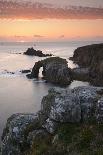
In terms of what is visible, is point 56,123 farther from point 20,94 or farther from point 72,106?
point 20,94

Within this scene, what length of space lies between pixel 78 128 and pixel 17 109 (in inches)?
1872

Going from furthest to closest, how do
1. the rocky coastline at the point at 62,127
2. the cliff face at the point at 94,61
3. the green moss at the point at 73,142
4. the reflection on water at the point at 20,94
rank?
the cliff face at the point at 94,61 < the reflection on water at the point at 20,94 < the rocky coastline at the point at 62,127 < the green moss at the point at 73,142

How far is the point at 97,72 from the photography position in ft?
350

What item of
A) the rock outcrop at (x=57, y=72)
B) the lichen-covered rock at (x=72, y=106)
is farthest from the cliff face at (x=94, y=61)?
the lichen-covered rock at (x=72, y=106)

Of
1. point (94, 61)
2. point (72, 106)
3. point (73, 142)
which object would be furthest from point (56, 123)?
point (94, 61)

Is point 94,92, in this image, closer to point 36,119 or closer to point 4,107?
point 36,119

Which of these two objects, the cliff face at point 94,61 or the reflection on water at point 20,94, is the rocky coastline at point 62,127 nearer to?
the reflection on water at point 20,94

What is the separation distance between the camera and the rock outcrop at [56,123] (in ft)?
81.9

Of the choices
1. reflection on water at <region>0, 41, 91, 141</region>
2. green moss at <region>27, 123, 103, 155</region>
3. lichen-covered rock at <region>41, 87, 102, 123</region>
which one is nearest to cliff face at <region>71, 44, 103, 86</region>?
reflection on water at <region>0, 41, 91, 141</region>

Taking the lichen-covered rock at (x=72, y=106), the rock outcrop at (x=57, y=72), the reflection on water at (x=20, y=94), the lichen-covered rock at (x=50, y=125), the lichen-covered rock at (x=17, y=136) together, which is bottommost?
the reflection on water at (x=20, y=94)

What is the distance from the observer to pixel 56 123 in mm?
26484

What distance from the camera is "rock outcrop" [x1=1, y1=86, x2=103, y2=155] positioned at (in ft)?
81.9

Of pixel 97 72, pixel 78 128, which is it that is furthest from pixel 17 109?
pixel 78 128

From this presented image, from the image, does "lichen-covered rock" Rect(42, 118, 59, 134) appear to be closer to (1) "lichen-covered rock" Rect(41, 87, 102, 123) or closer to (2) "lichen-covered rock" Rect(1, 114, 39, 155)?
(1) "lichen-covered rock" Rect(41, 87, 102, 123)
